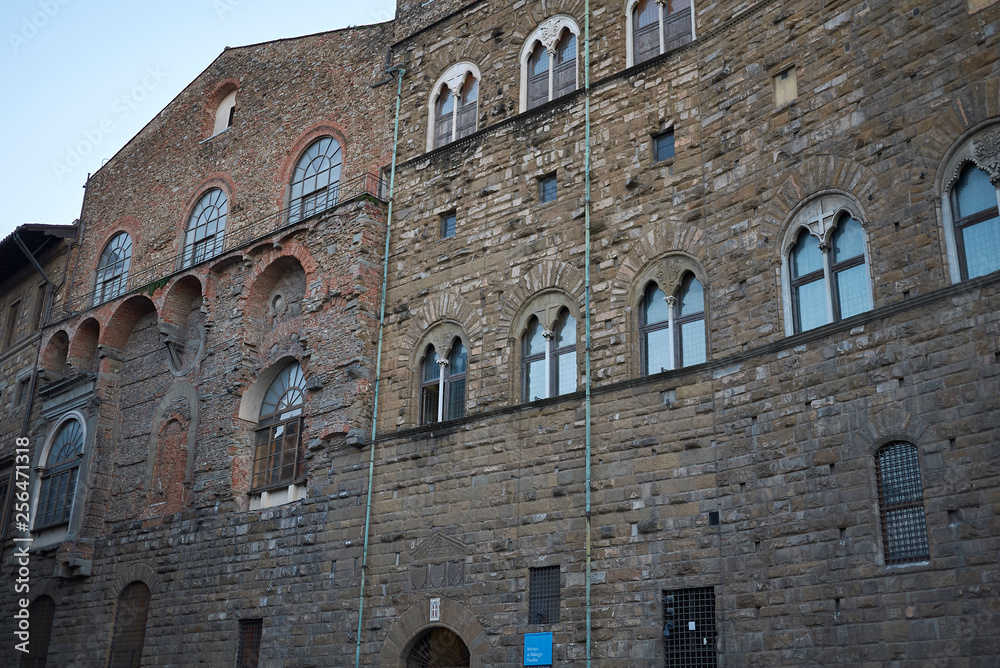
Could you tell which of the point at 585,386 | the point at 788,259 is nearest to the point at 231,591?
the point at 585,386

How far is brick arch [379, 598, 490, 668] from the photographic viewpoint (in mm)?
13656

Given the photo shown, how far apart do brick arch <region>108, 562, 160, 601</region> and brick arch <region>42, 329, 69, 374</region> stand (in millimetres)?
6595

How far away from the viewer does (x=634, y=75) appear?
14.8 m

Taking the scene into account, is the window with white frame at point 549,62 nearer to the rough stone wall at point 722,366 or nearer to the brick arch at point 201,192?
the rough stone wall at point 722,366

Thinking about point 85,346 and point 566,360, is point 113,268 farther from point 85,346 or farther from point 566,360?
point 566,360

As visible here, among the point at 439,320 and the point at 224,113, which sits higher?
the point at 224,113

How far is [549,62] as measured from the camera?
53.6ft

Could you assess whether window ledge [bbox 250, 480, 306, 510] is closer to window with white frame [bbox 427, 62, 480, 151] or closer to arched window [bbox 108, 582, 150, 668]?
arched window [bbox 108, 582, 150, 668]

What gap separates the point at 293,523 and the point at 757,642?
8.50 meters

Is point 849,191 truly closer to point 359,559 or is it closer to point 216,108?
point 359,559

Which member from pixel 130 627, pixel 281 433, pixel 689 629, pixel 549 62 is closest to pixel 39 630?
pixel 130 627

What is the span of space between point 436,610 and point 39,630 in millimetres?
11661

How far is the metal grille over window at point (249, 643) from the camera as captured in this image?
54.8ft

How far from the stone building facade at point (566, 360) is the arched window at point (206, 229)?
9 centimetres
